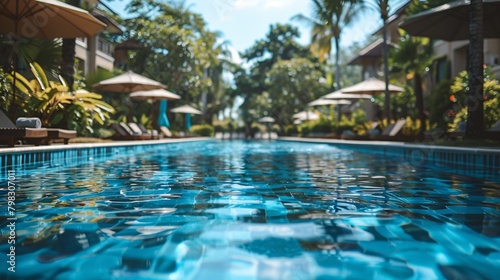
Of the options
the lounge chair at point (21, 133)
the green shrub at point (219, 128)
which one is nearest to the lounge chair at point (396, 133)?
the lounge chair at point (21, 133)

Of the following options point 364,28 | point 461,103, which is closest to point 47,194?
Result: point 461,103

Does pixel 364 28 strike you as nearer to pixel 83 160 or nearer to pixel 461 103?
pixel 461 103

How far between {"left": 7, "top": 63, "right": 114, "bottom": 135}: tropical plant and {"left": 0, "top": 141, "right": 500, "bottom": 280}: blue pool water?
19.3ft

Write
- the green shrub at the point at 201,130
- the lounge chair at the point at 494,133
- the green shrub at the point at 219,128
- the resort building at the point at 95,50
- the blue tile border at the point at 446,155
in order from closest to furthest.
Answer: the blue tile border at the point at 446,155 < the lounge chair at the point at 494,133 < the resort building at the point at 95,50 < the green shrub at the point at 201,130 < the green shrub at the point at 219,128

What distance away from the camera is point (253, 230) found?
3.32 m

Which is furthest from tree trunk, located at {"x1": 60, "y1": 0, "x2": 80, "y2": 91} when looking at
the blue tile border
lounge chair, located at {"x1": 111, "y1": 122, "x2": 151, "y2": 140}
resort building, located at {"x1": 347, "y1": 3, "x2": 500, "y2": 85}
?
resort building, located at {"x1": 347, "y1": 3, "x2": 500, "y2": 85}

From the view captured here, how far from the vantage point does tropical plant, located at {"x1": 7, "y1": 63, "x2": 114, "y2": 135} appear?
1109cm

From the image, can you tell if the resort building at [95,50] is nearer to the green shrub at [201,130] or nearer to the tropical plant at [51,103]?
the green shrub at [201,130]

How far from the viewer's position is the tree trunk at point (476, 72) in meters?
9.47

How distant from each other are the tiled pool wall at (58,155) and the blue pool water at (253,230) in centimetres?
177

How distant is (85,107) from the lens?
40.2 feet

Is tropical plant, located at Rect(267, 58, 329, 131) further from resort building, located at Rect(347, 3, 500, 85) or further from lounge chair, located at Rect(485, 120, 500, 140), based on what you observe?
lounge chair, located at Rect(485, 120, 500, 140)

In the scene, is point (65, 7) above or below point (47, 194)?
above

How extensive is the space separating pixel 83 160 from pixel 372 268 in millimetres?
9034
